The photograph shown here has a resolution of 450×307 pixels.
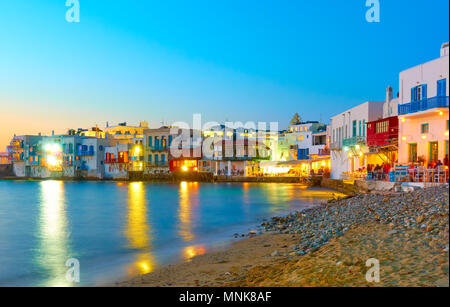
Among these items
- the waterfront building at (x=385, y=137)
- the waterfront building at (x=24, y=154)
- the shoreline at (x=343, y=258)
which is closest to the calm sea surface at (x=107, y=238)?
the shoreline at (x=343, y=258)

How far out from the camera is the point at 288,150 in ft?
231

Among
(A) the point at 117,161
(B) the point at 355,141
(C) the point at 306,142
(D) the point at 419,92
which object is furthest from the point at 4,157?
(D) the point at 419,92

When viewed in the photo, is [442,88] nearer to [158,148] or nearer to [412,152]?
[412,152]

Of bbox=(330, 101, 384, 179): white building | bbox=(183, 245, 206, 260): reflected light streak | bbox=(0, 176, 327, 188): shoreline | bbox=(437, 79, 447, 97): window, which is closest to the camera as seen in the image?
bbox=(183, 245, 206, 260): reflected light streak

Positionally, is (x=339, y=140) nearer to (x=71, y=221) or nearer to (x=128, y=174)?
(x=71, y=221)

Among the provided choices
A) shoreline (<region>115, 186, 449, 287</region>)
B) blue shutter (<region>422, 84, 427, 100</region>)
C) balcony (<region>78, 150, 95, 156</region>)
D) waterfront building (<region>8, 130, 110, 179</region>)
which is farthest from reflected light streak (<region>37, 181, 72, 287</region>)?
waterfront building (<region>8, 130, 110, 179</region>)

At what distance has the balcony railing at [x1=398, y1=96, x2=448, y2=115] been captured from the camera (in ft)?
66.3

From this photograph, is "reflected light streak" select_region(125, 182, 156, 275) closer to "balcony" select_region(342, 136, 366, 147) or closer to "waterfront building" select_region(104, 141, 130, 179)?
"balcony" select_region(342, 136, 366, 147)

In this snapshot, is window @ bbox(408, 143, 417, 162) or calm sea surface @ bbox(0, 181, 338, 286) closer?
calm sea surface @ bbox(0, 181, 338, 286)

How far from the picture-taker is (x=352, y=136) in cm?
3653

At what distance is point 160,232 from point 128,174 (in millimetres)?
58712

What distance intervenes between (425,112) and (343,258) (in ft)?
55.3

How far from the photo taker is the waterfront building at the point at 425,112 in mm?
20312
